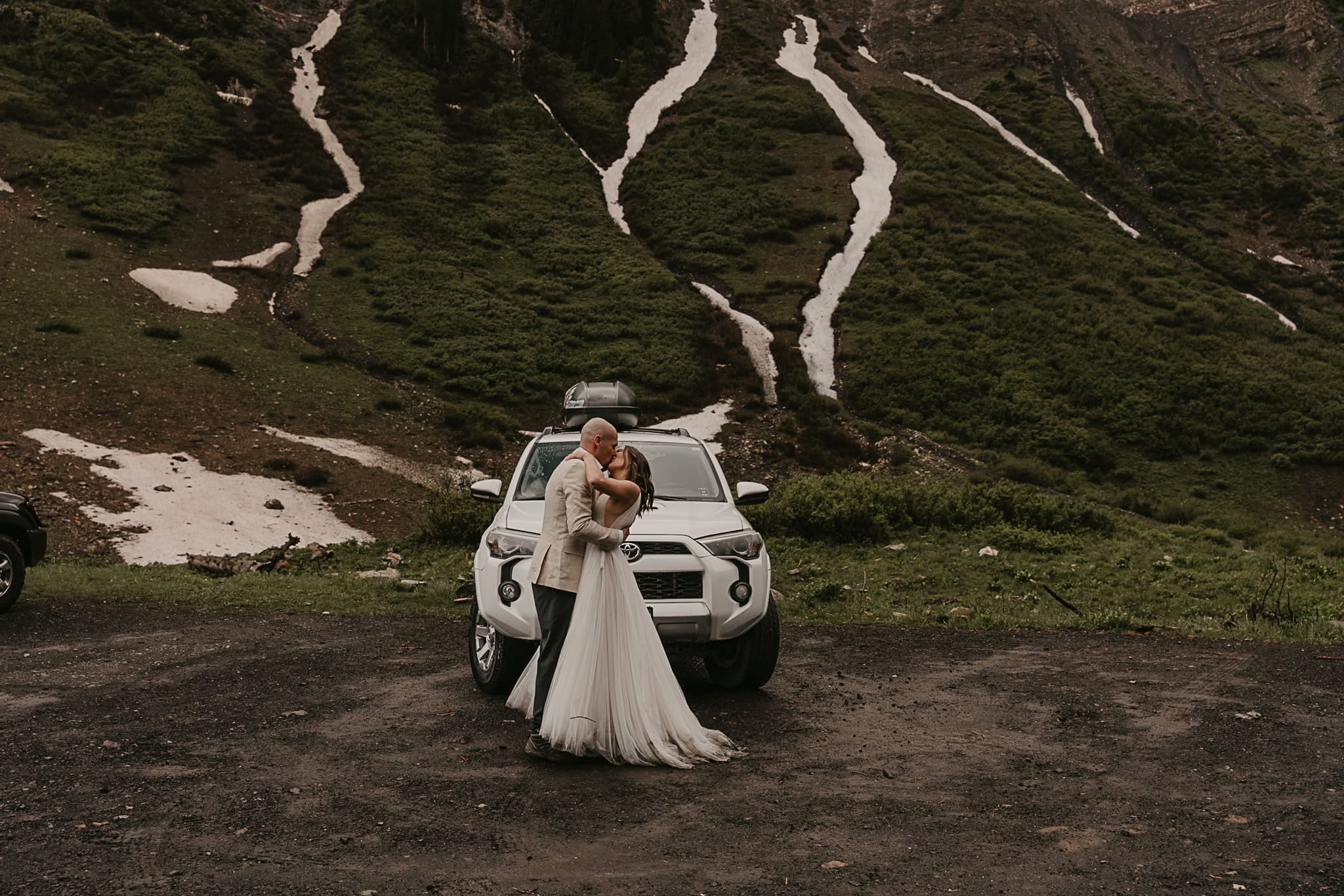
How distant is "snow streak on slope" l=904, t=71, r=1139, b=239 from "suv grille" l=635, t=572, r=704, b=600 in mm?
59398

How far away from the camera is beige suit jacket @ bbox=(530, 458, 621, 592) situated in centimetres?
686

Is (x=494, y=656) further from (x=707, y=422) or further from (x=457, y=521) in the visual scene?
(x=707, y=422)

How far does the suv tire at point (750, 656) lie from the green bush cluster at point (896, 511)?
12.2m

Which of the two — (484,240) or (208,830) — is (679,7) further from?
(208,830)

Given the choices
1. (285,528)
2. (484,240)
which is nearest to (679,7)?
(484,240)

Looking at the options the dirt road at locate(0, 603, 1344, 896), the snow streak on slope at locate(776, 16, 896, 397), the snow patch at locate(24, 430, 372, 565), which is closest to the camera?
the dirt road at locate(0, 603, 1344, 896)

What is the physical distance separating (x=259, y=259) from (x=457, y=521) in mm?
29931

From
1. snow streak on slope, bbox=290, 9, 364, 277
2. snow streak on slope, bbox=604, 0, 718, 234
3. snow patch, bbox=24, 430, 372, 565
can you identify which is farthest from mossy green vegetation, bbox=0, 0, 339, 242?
snow patch, bbox=24, 430, 372, 565

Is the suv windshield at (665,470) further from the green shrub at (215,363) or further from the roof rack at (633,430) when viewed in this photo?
the green shrub at (215,363)

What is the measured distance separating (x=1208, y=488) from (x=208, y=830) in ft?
122

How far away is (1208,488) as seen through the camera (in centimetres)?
3675

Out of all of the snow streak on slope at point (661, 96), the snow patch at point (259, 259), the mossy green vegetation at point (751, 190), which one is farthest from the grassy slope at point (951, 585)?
the snow streak on slope at point (661, 96)

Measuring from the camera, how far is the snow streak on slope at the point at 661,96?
215 ft

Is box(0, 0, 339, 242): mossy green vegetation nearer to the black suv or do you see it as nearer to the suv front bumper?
the black suv
